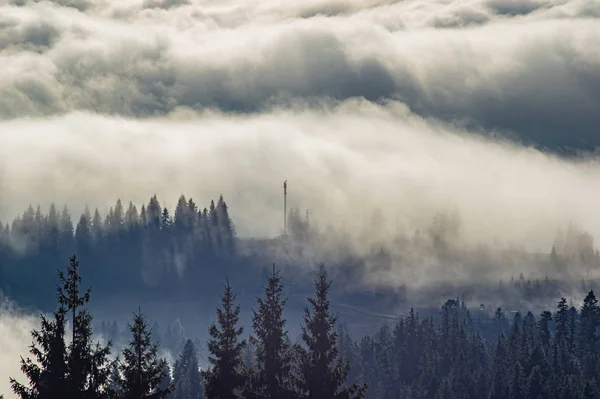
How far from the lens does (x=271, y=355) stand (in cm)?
9725

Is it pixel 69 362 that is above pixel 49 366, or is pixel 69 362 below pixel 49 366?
above

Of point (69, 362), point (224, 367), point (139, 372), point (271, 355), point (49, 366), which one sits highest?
point (69, 362)

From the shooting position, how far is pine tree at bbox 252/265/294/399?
9656cm

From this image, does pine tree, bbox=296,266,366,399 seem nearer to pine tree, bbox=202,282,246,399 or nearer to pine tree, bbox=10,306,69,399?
pine tree, bbox=202,282,246,399

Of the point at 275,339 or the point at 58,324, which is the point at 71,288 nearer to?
the point at 58,324

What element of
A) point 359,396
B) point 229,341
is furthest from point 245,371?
point 359,396

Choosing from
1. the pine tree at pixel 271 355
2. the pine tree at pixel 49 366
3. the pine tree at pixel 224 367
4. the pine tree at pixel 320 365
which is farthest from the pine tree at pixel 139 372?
the pine tree at pixel 320 365

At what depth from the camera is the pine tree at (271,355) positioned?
317 ft

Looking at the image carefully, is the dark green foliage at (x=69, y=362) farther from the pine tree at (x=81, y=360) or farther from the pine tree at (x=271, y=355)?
the pine tree at (x=271, y=355)

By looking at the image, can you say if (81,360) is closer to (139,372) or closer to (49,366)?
(49,366)

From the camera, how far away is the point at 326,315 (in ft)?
321

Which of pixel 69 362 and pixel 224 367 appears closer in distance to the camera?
pixel 69 362

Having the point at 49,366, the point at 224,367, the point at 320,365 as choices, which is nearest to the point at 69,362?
the point at 49,366

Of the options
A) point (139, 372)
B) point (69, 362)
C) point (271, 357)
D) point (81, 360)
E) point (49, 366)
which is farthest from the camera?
point (271, 357)
